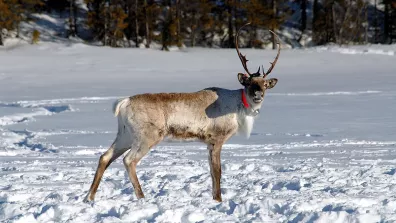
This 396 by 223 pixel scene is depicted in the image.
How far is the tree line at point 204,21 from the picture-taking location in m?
35.8

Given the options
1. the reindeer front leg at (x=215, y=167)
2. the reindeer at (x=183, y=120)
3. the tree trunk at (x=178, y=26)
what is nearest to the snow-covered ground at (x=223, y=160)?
the reindeer front leg at (x=215, y=167)

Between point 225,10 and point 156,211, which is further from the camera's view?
point 225,10

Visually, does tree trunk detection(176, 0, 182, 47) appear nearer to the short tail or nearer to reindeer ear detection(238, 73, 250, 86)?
reindeer ear detection(238, 73, 250, 86)

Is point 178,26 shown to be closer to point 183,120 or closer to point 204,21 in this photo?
point 204,21

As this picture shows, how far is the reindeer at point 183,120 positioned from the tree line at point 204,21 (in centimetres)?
2835

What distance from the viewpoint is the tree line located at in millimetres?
35781

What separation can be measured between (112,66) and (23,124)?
15.4 m

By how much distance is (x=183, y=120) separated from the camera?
7.09 meters

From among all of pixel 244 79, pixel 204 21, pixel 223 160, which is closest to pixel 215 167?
pixel 244 79

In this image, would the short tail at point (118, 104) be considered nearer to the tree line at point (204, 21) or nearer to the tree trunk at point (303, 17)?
the tree line at point (204, 21)

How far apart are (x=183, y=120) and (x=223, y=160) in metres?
2.45

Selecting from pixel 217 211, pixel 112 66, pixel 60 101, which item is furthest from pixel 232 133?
pixel 112 66

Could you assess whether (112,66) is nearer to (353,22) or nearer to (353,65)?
(353,65)

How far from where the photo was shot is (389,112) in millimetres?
14258
